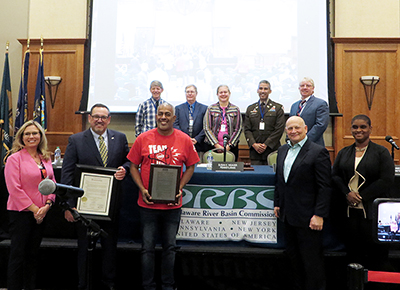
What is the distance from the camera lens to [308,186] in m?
2.73

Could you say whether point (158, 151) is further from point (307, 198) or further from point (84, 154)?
point (307, 198)

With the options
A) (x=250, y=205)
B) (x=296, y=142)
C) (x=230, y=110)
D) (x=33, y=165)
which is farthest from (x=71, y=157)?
(x=230, y=110)

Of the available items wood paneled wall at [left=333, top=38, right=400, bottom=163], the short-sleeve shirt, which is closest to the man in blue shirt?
the short-sleeve shirt

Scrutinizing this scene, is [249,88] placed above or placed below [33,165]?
above

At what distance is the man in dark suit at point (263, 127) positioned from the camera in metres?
4.64

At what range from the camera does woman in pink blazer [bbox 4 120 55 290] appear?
8.80 feet

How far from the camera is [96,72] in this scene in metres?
6.17

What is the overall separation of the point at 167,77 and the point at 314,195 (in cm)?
401

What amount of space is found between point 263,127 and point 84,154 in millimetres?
2614

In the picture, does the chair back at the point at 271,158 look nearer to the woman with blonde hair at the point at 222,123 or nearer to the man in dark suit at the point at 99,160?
the woman with blonde hair at the point at 222,123

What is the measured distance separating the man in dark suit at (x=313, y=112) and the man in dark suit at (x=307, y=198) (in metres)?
1.74

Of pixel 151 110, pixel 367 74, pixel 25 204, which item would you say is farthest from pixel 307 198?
pixel 367 74

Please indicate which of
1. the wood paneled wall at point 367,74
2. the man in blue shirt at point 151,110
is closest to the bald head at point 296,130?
the man in blue shirt at point 151,110

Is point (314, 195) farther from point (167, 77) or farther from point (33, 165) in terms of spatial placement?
point (167, 77)
